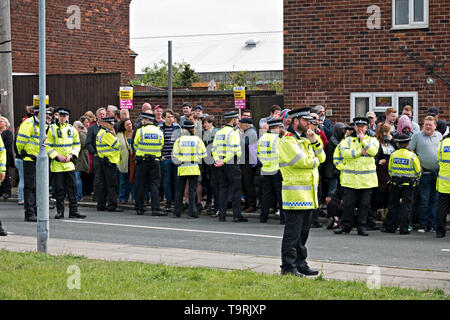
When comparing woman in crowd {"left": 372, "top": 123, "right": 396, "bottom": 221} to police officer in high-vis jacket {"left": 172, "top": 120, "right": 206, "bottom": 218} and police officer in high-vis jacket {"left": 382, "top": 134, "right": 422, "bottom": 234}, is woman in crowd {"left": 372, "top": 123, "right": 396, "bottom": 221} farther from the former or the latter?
police officer in high-vis jacket {"left": 172, "top": 120, "right": 206, "bottom": 218}

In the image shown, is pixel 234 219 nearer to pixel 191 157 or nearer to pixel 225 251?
pixel 191 157

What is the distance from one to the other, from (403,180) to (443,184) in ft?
2.29

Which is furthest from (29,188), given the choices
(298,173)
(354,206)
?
(298,173)

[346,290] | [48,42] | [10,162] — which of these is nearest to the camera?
[346,290]

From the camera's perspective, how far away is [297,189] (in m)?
9.36

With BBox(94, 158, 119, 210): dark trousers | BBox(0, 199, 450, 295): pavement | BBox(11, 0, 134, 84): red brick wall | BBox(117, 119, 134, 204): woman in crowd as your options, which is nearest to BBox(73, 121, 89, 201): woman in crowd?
BBox(117, 119, 134, 204): woman in crowd

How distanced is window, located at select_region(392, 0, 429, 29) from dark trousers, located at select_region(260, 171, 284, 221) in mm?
5526

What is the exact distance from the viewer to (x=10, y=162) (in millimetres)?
18109

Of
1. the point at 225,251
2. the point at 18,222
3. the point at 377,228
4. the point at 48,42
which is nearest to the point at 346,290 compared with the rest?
the point at 225,251

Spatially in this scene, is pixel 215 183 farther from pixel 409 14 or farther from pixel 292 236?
pixel 292 236

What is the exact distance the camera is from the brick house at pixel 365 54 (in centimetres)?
1811

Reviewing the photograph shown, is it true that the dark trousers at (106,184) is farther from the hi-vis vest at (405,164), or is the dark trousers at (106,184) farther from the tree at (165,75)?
the tree at (165,75)

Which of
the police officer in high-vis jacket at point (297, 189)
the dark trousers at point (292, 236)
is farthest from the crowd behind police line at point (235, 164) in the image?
the dark trousers at point (292, 236)
